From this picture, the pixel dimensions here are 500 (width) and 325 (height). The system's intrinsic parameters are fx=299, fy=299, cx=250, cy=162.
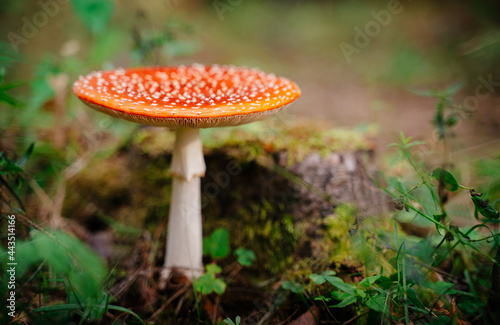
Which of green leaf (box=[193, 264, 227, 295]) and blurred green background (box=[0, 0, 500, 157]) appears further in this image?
blurred green background (box=[0, 0, 500, 157])

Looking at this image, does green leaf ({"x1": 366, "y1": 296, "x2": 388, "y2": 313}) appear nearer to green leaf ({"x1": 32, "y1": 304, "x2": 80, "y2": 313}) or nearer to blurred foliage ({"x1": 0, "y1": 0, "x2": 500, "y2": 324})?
blurred foliage ({"x1": 0, "y1": 0, "x2": 500, "y2": 324})

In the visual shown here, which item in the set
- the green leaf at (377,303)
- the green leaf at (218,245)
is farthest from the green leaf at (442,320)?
the green leaf at (218,245)

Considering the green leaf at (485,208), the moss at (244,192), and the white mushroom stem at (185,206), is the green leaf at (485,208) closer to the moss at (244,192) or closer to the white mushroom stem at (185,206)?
the moss at (244,192)

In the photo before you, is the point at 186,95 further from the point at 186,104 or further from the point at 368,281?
the point at 368,281

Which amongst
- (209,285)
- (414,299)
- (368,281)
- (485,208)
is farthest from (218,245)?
(485,208)

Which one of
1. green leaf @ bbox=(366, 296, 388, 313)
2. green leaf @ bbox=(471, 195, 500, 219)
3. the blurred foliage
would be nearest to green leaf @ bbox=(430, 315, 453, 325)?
the blurred foliage

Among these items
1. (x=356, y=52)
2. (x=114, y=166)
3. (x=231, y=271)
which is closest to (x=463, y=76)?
(x=356, y=52)

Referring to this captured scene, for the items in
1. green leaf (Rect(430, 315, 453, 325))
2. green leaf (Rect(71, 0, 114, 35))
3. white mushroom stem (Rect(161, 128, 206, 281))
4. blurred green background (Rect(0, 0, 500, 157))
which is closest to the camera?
green leaf (Rect(430, 315, 453, 325))

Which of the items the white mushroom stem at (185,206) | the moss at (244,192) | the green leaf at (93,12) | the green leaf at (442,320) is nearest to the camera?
the green leaf at (442,320)

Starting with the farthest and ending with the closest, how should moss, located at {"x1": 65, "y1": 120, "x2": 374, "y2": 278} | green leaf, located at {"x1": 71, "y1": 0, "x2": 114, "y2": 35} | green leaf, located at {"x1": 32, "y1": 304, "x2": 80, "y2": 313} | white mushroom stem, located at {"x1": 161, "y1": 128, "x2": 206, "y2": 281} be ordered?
green leaf, located at {"x1": 71, "y1": 0, "x2": 114, "y2": 35}
moss, located at {"x1": 65, "y1": 120, "x2": 374, "y2": 278}
white mushroom stem, located at {"x1": 161, "y1": 128, "x2": 206, "y2": 281}
green leaf, located at {"x1": 32, "y1": 304, "x2": 80, "y2": 313}
